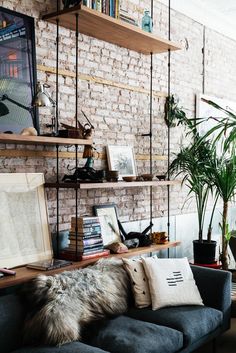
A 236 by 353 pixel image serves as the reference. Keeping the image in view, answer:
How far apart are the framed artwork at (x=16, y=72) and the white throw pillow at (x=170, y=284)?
136 cm

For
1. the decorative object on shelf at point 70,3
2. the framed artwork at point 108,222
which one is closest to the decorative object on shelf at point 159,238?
the framed artwork at point 108,222

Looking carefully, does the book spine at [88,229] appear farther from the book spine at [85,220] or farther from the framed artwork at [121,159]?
the framed artwork at [121,159]

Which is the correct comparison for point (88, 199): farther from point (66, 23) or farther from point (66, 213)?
point (66, 23)

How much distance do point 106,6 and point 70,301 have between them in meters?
2.21

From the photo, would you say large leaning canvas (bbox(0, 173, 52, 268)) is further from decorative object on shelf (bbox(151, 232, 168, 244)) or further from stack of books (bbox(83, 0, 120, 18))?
stack of books (bbox(83, 0, 120, 18))

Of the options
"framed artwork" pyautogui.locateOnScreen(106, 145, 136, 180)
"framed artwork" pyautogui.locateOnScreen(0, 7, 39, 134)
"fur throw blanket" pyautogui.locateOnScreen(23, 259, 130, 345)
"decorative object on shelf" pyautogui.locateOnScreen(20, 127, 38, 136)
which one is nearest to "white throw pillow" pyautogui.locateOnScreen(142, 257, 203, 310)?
"fur throw blanket" pyautogui.locateOnScreen(23, 259, 130, 345)

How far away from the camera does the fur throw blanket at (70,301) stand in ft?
8.59

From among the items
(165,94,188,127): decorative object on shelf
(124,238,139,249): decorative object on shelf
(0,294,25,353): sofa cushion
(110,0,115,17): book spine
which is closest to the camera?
(0,294,25,353): sofa cushion

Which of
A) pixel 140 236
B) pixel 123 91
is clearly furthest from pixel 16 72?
pixel 140 236

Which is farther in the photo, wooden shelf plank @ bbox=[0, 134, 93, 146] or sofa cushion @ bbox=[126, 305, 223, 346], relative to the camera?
sofa cushion @ bbox=[126, 305, 223, 346]

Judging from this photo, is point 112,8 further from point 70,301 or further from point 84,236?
point 70,301

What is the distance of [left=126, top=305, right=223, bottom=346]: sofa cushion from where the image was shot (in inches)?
121

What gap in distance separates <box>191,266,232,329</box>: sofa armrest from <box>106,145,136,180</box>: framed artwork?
1132 mm

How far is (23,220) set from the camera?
10.5ft
